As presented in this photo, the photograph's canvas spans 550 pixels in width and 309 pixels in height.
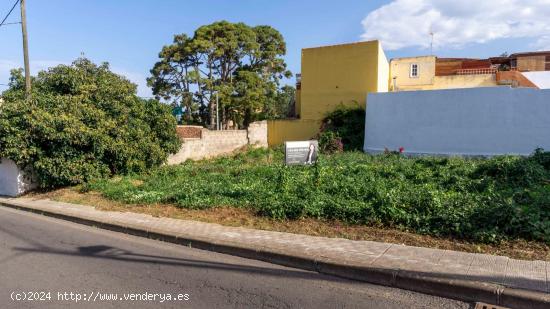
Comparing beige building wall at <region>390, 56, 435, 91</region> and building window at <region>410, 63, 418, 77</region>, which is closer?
beige building wall at <region>390, 56, 435, 91</region>

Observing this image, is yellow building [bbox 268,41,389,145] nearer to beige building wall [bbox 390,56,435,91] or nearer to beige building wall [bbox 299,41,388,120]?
beige building wall [bbox 299,41,388,120]

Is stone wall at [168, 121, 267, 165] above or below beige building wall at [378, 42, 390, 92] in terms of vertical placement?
below

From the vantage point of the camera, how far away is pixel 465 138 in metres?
17.5

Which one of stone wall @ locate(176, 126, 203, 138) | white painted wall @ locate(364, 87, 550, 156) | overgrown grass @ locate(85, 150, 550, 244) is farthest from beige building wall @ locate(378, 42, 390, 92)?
overgrown grass @ locate(85, 150, 550, 244)

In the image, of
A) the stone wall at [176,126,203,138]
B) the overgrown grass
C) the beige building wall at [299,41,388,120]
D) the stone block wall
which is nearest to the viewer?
the overgrown grass

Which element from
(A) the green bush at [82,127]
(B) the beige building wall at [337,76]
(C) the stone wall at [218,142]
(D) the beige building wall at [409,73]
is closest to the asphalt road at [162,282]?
(A) the green bush at [82,127]

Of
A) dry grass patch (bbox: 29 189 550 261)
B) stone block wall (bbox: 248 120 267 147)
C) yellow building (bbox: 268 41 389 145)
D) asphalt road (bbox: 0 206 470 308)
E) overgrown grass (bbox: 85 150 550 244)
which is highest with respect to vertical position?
yellow building (bbox: 268 41 389 145)

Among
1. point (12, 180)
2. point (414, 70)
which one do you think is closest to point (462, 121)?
point (414, 70)

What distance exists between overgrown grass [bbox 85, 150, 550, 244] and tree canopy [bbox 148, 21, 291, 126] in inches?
712

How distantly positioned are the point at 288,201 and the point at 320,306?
4.04 meters

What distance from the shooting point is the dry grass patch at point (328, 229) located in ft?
18.1

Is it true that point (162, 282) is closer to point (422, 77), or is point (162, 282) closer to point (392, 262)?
point (392, 262)

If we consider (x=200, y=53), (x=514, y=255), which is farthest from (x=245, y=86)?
(x=514, y=255)

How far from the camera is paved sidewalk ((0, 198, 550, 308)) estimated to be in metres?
4.38
